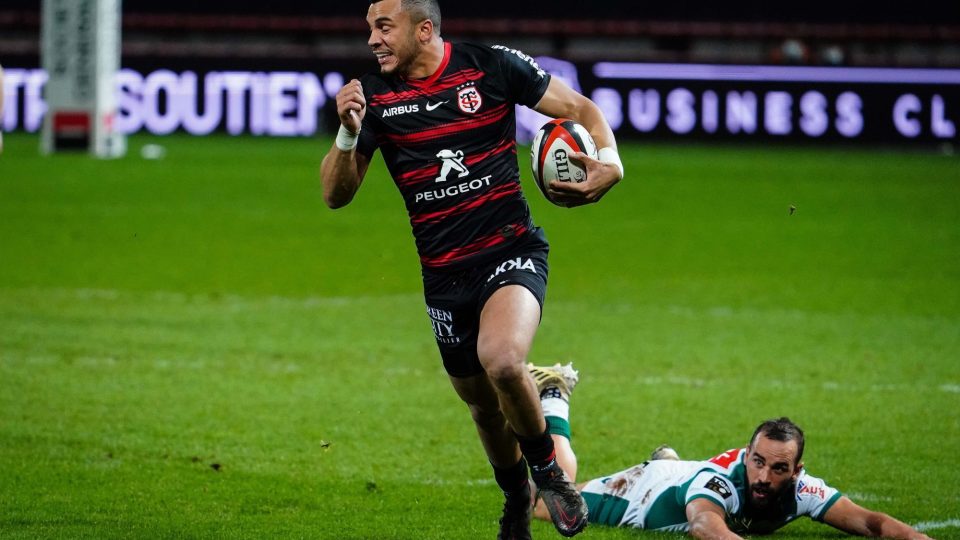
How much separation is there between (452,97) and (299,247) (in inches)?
443

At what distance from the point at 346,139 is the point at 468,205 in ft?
1.90

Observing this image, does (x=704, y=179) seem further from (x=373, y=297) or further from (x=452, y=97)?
(x=452, y=97)

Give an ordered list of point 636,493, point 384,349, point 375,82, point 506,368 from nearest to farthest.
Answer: point 506,368 < point 375,82 < point 636,493 < point 384,349

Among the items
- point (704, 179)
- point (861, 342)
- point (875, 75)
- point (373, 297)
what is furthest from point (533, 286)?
point (875, 75)

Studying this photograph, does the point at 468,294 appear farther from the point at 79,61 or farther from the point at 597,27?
the point at 597,27

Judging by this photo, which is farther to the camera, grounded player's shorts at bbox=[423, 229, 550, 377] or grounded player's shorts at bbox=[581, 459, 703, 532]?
grounded player's shorts at bbox=[581, 459, 703, 532]

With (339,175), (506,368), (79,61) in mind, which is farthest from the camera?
(79,61)

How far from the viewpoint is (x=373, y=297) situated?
14.3 metres

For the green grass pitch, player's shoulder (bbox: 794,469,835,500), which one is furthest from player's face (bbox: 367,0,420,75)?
player's shoulder (bbox: 794,469,835,500)

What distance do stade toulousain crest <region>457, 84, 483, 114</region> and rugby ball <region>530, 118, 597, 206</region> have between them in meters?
0.30

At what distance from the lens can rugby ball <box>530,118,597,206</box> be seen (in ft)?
20.4

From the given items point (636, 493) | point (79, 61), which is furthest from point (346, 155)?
point (79, 61)

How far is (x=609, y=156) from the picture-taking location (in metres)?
6.25

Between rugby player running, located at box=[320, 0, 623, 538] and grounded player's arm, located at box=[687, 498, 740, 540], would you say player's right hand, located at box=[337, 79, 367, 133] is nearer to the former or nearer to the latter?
rugby player running, located at box=[320, 0, 623, 538]
